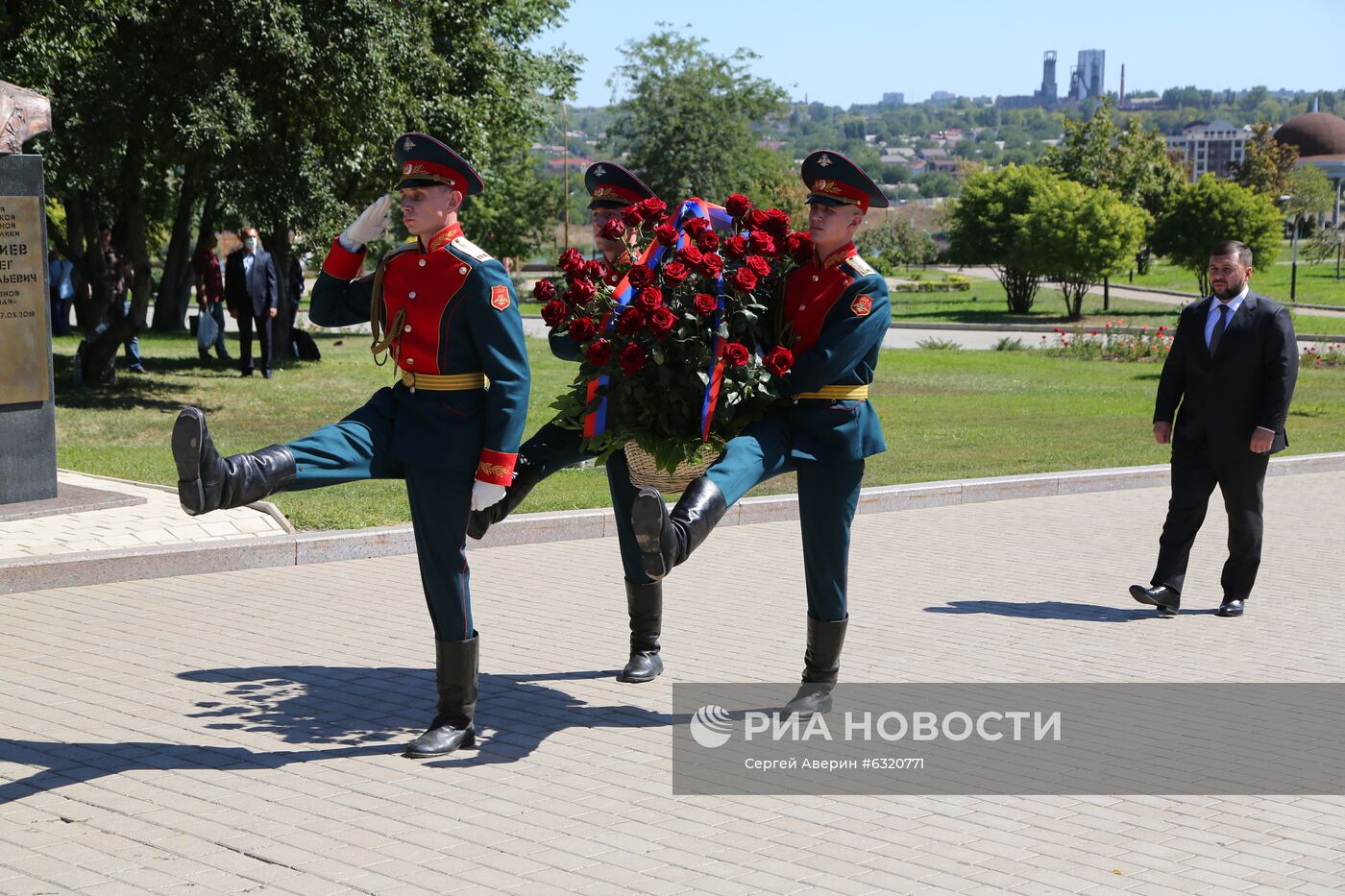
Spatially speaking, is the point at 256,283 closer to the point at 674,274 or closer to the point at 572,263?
the point at 572,263

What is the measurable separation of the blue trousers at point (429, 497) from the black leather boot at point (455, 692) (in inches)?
2.1

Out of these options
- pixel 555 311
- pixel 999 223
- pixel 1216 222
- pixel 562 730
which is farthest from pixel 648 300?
pixel 1216 222

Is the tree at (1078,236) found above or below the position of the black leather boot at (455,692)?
above

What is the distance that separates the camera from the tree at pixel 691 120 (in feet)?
209

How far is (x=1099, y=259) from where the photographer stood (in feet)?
134

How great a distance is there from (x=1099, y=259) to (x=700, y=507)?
37237 millimetres

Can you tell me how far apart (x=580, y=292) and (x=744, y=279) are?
26.3 inches

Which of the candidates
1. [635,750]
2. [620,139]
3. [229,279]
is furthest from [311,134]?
[620,139]

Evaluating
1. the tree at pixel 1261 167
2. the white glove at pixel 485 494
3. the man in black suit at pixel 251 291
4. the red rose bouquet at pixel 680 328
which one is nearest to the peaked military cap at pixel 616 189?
the red rose bouquet at pixel 680 328

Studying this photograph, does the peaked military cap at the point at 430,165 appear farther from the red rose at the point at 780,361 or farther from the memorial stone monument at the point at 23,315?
the memorial stone monument at the point at 23,315

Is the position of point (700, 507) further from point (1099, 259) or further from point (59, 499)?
point (1099, 259)

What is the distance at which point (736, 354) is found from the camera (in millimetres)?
5816

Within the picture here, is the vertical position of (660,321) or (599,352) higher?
(660,321)

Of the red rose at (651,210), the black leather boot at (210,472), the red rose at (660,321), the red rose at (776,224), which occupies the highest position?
the red rose at (651,210)
